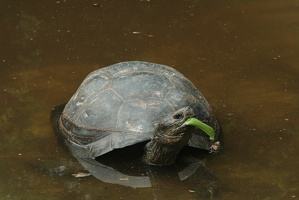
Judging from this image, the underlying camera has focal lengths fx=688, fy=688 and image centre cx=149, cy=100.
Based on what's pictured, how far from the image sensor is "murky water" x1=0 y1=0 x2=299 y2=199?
16.2ft

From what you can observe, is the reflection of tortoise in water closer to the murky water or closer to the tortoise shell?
the tortoise shell

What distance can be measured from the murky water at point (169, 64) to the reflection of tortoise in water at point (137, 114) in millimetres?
215

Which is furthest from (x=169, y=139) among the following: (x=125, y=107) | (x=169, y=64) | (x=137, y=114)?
(x=169, y=64)

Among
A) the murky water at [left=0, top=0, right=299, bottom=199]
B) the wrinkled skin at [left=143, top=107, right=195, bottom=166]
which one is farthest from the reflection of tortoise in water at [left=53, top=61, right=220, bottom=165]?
the murky water at [left=0, top=0, right=299, bottom=199]

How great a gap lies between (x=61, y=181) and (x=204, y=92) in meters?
1.95

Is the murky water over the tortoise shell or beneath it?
beneath

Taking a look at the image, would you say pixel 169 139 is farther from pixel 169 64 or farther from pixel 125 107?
pixel 169 64

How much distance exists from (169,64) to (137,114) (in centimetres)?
208

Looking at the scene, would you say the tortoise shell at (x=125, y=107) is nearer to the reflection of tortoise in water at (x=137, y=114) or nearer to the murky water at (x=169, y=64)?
the reflection of tortoise in water at (x=137, y=114)

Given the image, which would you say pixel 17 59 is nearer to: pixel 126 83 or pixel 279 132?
pixel 126 83

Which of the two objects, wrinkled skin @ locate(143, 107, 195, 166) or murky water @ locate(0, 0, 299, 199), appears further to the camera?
murky water @ locate(0, 0, 299, 199)

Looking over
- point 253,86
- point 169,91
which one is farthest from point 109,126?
point 253,86

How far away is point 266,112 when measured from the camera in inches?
235

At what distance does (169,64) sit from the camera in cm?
707
